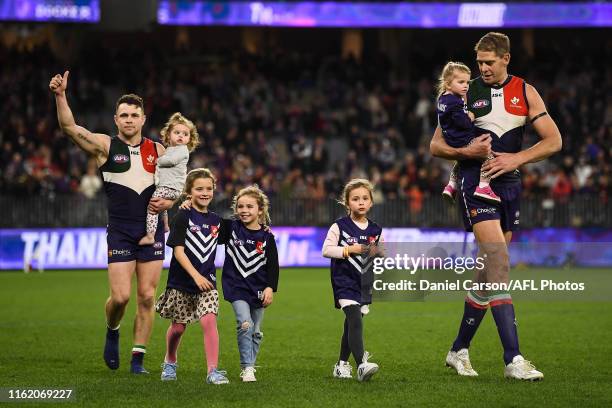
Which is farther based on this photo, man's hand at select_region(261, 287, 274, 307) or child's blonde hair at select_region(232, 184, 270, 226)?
child's blonde hair at select_region(232, 184, 270, 226)

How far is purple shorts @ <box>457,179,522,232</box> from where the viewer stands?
8.18 metres

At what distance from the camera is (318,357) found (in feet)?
32.4

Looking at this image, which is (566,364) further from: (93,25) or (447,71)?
(93,25)

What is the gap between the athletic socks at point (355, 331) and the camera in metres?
7.98

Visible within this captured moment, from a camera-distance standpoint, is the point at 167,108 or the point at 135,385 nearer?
the point at 135,385

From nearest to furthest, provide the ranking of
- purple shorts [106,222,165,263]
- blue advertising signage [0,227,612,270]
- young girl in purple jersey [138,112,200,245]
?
young girl in purple jersey [138,112,200,245] → purple shorts [106,222,165,263] → blue advertising signage [0,227,612,270]

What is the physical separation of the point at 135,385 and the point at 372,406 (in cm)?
202

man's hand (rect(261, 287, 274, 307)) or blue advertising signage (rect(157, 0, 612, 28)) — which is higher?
blue advertising signage (rect(157, 0, 612, 28))

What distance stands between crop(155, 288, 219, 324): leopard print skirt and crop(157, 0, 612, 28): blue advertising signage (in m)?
24.3

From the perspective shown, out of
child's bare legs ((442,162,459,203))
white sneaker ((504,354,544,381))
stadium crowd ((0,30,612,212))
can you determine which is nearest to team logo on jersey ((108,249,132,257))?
child's bare legs ((442,162,459,203))

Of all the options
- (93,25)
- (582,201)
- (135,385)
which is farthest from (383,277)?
(93,25)

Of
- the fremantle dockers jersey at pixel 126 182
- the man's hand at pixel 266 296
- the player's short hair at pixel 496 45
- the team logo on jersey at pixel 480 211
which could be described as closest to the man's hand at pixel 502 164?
the team logo on jersey at pixel 480 211

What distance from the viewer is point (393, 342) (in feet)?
36.5

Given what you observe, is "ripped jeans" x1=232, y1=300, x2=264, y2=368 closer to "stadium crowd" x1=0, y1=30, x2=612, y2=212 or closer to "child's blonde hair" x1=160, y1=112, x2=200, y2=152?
"child's blonde hair" x1=160, y1=112, x2=200, y2=152
